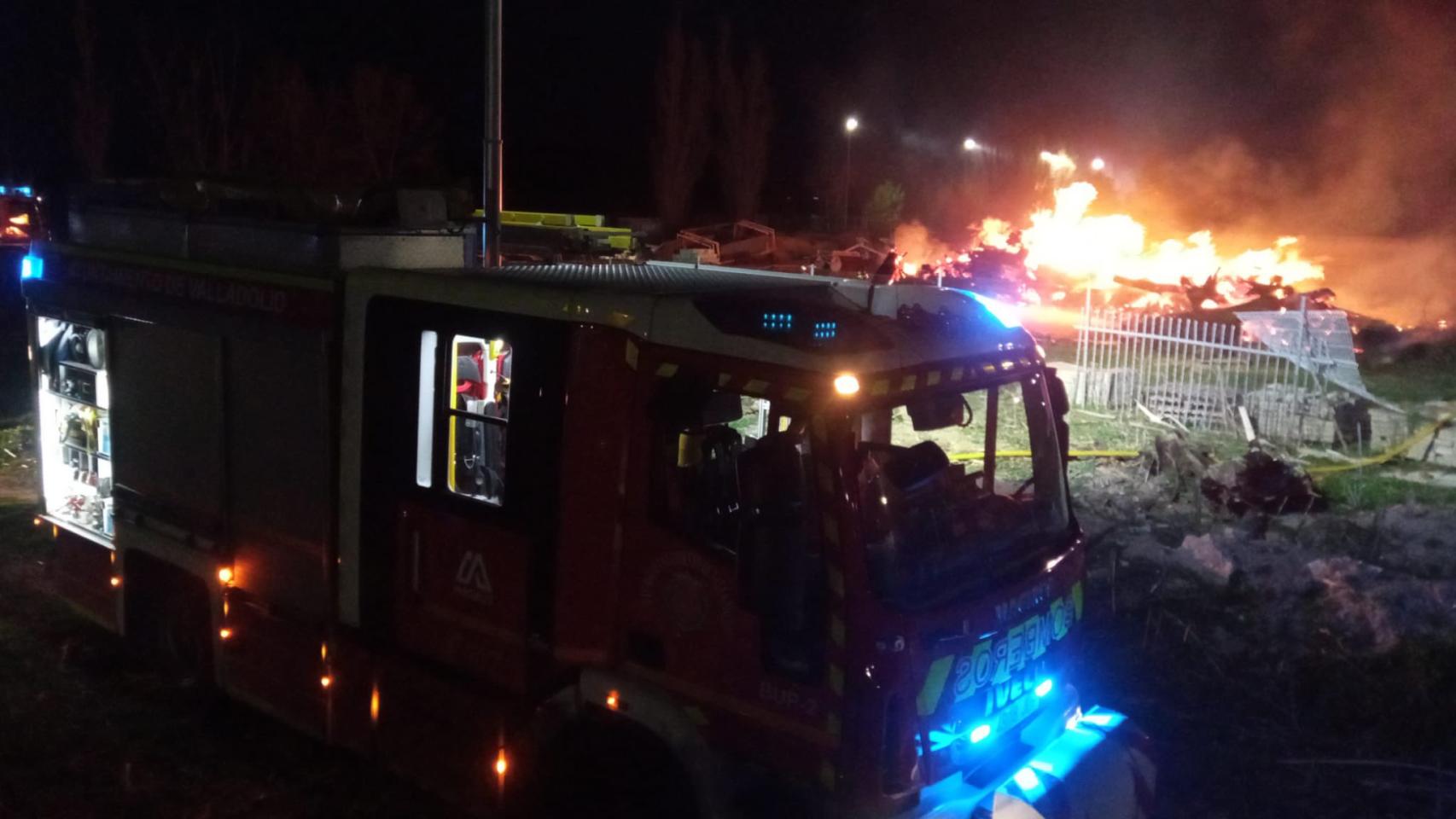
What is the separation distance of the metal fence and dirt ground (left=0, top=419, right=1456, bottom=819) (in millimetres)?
4905

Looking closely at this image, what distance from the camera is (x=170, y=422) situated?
635cm

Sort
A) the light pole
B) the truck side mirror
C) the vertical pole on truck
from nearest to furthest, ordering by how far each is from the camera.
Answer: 1. the truck side mirror
2. the vertical pole on truck
3. the light pole

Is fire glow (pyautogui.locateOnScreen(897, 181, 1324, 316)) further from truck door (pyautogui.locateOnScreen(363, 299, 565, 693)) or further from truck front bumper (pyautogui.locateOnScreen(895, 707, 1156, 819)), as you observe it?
truck door (pyautogui.locateOnScreen(363, 299, 565, 693))

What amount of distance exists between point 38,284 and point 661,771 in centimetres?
544

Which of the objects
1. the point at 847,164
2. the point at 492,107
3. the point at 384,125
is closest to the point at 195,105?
the point at 384,125

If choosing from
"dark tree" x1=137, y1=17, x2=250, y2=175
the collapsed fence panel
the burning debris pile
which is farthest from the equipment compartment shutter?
"dark tree" x1=137, y1=17, x2=250, y2=175

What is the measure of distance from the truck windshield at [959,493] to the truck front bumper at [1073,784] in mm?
719

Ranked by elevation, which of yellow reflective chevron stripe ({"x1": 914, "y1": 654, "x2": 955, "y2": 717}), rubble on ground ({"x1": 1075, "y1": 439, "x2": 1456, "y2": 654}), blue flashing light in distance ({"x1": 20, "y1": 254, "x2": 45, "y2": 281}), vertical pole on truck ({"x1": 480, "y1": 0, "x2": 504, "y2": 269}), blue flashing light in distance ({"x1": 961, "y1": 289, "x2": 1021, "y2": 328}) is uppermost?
vertical pole on truck ({"x1": 480, "y1": 0, "x2": 504, "y2": 269})

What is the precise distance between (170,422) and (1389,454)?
11846 mm

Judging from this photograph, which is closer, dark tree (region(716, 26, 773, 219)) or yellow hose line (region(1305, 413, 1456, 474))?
yellow hose line (region(1305, 413, 1456, 474))

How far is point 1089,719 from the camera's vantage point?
16.3 feet

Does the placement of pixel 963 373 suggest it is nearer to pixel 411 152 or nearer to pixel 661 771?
pixel 661 771

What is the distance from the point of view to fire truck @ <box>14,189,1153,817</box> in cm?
380

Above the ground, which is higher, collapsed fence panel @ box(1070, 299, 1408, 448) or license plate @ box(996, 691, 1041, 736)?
collapsed fence panel @ box(1070, 299, 1408, 448)
